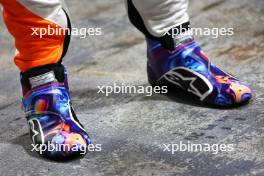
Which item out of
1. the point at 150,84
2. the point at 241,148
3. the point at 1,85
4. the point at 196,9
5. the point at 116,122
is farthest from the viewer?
the point at 196,9

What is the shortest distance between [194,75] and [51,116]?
13.2 inches

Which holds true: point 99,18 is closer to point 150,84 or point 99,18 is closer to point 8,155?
point 150,84

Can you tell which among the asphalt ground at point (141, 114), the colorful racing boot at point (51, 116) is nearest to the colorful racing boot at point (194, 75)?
the asphalt ground at point (141, 114)

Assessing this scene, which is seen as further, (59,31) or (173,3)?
(173,3)

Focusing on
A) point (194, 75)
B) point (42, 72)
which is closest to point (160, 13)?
point (194, 75)

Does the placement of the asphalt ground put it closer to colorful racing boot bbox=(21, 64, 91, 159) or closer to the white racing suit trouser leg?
colorful racing boot bbox=(21, 64, 91, 159)

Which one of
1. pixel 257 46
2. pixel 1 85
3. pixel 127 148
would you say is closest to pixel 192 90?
pixel 127 148

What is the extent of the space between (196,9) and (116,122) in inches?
33.4

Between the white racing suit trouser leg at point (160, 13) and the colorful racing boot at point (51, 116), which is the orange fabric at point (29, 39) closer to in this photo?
the colorful racing boot at point (51, 116)

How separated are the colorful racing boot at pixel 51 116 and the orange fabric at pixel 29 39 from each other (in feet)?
0.06

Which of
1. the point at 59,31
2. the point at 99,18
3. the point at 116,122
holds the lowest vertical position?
the point at 99,18

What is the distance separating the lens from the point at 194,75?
131 cm

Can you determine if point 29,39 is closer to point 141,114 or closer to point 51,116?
point 51,116

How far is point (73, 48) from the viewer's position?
5.95ft
